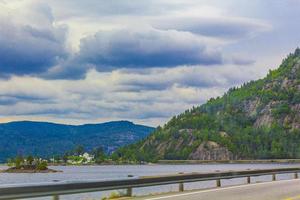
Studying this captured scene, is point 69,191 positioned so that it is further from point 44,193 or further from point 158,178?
point 158,178

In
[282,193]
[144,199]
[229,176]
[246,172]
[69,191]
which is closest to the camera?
[69,191]

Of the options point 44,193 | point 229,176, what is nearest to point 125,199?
point 44,193

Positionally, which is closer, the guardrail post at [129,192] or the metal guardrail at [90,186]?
the metal guardrail at [90,186]

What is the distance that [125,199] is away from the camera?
2434 centimetres

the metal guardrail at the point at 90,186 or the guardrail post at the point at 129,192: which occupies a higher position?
the metal guardrail at the point at 90,186

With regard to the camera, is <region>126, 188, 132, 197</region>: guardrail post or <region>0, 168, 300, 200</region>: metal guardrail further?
<region>126, 188, 132, 197</region>: guardrail post

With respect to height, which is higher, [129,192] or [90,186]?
[90,186]

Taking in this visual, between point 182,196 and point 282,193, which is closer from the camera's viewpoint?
point 182,196

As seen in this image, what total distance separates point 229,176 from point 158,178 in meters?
8.54

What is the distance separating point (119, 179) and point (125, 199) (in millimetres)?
806

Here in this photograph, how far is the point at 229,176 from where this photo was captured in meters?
35.3

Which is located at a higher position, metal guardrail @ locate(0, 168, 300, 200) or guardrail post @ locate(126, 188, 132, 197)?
metal guardrail @ locate(0, 168, 300, 200)

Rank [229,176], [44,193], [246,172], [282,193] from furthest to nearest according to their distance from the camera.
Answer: [246,172]
[229,176]
[282,193]
[44,193]

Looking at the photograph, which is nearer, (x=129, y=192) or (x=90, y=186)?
(x=90, y=186)
